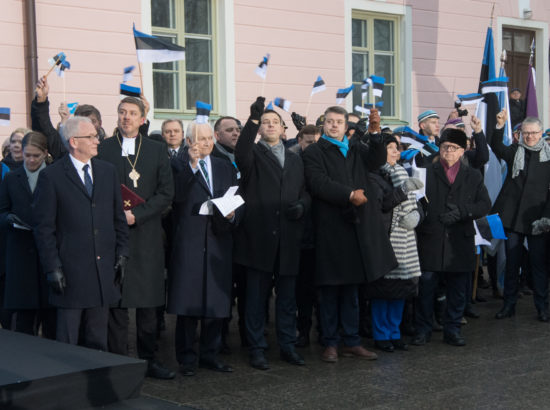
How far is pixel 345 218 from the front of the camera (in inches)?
257

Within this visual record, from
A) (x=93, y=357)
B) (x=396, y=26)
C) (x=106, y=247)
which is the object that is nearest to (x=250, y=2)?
(x=396, y=26)

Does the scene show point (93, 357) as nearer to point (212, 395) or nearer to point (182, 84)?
point (212, 395)

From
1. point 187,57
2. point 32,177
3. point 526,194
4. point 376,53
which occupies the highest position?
point 376,53

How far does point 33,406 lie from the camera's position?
414cm

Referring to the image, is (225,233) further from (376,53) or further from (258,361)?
(376,53)

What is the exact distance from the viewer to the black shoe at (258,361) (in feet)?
20.4

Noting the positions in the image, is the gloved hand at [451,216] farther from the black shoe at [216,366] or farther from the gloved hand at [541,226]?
the black shoe at [216,366]

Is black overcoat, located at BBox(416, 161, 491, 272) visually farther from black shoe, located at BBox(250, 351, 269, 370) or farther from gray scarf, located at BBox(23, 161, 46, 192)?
gray scarf, located at BBox(23, 161, 46, 192)

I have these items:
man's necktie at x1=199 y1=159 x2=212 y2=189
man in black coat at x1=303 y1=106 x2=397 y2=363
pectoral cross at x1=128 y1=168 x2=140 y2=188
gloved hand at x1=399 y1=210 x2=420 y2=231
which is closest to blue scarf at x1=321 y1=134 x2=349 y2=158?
man in black coat at x1=303 y1=106 x2=397 y2=363

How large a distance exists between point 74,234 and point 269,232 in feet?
5.51

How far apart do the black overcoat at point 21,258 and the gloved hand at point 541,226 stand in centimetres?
472

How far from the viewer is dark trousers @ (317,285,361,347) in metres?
6.55

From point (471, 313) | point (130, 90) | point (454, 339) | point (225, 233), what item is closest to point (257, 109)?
point (225, 233)

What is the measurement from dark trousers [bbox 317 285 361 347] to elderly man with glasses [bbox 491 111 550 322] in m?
2.23
